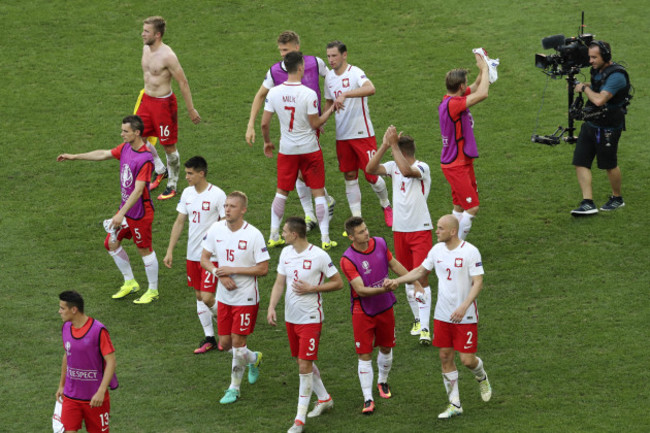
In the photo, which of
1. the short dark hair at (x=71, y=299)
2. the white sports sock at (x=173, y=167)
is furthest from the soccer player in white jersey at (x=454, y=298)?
the white sports sock at (x=173, y=167)

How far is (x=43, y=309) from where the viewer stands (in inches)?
503

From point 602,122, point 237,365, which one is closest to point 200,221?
point 237,365

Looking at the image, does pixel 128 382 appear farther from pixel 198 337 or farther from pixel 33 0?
pixel 33 0

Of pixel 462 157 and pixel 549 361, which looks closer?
pixel 549 361

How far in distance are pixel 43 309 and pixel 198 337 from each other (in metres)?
2.17

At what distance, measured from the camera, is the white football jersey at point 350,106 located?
1358cm

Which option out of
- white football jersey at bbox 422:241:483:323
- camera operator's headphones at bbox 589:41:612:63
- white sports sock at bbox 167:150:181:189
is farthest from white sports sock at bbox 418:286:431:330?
white sports sock at bbox 167:150:181:189

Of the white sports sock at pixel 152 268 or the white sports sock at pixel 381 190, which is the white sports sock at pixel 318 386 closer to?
the white sports sock at pixel 152 268

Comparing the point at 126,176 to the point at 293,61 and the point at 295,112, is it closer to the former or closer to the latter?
the point at 295,112

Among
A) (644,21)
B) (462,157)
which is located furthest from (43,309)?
(644,21)

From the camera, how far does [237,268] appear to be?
10500 mm

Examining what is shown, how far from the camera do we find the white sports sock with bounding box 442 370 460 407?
1005 centimetres

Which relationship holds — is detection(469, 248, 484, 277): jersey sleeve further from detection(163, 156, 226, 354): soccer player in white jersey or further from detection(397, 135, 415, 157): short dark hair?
detection(163, 156, 226, 354): soccer player in white jersey

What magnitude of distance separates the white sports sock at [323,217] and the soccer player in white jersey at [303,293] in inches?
134
